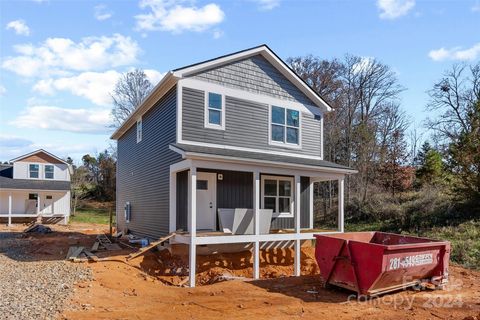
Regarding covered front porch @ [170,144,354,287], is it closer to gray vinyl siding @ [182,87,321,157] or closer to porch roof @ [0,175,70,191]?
gray vinyl siding @ [182,87,321,157]

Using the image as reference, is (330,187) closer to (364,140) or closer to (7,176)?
(364,140)

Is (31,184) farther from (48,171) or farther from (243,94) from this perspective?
(243,94)

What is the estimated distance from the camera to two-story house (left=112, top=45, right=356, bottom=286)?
1275 cm

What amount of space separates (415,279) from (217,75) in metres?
9.06

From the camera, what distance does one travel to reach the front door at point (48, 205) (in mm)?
32531

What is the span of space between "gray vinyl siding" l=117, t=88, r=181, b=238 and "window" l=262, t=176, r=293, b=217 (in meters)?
3.82

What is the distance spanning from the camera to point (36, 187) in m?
31.4

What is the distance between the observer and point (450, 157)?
18469 millimetres

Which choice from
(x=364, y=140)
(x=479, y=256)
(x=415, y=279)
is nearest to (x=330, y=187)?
(x=364, y=140)

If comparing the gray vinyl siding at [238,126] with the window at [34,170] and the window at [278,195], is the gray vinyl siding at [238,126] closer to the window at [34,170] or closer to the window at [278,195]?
the window at [278,195]

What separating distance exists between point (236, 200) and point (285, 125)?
3.69m

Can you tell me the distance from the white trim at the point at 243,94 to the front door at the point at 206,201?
2.94 metres

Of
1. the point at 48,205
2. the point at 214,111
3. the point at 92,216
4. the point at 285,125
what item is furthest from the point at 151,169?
the point at 92,216

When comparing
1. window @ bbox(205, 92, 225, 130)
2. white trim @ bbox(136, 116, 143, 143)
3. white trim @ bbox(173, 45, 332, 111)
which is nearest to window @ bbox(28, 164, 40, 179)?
white trim @ bbox(136, 116, 143, 143)
